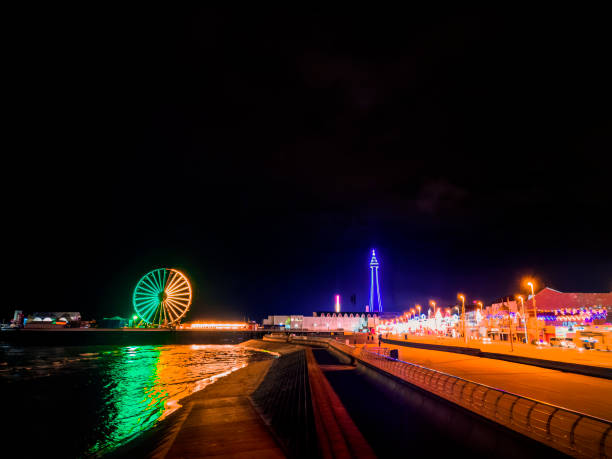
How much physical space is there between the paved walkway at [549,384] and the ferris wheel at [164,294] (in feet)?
252

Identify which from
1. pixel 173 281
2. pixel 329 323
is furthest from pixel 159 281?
pixel 329 323

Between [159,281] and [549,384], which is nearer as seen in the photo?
[549,384]

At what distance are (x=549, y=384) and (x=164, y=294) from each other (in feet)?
284

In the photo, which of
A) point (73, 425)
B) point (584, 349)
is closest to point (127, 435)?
point (73, 425)

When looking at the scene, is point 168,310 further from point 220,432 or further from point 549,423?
point 549,423

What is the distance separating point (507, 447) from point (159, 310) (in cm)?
9465

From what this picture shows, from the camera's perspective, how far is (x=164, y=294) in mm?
85188

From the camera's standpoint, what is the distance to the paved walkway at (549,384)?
422 inches

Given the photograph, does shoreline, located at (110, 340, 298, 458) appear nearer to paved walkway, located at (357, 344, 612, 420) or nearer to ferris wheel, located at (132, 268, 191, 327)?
paved walkway, located at (357, 344, 612, 420)

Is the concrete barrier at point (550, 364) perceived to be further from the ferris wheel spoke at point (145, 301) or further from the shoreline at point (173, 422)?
the ferris wheel spoke at point (145, 301)

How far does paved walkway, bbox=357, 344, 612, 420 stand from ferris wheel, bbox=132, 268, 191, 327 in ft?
252

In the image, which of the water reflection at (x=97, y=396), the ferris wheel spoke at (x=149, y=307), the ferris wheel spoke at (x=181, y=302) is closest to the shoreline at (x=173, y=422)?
the water reflection at (x=97, y=396)

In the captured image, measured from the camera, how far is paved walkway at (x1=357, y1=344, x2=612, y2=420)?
10720mm

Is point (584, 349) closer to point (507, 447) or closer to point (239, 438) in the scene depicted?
point (507, 447)
